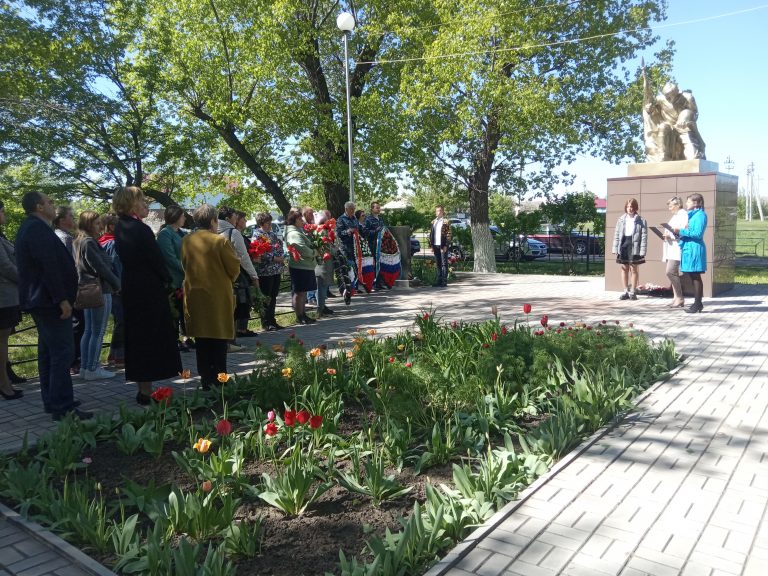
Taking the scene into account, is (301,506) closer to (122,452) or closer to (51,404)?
(122,452)

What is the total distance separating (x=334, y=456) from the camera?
3.94 metres

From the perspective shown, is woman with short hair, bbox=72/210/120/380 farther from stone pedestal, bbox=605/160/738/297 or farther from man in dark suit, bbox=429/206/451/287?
stone pedestal, bbox=605/160/738/297

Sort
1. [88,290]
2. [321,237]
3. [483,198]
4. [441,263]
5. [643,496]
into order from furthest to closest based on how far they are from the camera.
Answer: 1. [483,198]
2. [441,263]
3. [321,237]
4. [88,290]
5. [643,496]

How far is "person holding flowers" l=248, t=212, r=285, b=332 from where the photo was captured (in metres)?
9.16

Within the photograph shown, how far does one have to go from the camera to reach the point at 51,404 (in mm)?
5133

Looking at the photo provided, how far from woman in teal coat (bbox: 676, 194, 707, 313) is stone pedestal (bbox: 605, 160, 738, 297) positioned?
1.96 meters

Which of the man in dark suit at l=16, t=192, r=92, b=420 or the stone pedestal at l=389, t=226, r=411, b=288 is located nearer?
the man in dark suit at l=16, t=192, r=92, b=420

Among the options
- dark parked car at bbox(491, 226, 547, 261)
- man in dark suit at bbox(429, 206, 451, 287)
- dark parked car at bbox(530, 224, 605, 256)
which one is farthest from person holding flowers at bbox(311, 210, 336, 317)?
dark parked car at bbox(491, 226, 547, 261)

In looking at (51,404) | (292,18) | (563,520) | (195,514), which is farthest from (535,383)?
(292,18)

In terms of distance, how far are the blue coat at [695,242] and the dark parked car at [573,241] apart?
939cm

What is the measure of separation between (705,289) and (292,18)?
1393 cm

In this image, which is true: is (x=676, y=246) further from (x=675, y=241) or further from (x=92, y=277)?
(x=92, y=277)

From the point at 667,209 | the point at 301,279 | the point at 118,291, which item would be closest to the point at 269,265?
the point at 301,279

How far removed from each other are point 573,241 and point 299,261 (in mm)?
13330
